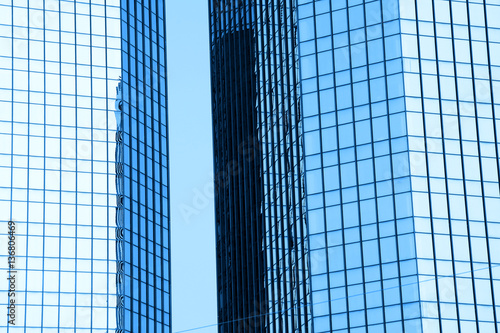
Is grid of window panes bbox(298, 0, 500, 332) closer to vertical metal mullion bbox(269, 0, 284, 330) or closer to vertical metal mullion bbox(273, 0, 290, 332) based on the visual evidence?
vertical metal mullion bbox(273, 0, 290, 332)

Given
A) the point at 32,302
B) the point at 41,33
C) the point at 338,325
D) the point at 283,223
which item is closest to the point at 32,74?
the point at 41,33

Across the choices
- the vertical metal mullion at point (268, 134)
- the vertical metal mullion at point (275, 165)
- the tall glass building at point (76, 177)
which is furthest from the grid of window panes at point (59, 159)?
the vertical metal mullion at point (275, 165)

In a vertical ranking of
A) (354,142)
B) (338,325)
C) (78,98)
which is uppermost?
(78,98)

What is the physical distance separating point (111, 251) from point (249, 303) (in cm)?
2079

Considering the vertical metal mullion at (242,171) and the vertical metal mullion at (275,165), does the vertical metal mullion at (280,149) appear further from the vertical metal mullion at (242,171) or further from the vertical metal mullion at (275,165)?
the vertical metal mullion at (242,171)

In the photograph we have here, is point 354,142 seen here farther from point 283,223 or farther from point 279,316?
point 279,316

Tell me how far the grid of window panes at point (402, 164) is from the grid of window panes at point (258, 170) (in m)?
4.62

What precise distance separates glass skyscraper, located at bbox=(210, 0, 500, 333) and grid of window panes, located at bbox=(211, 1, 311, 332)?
22.7 inches

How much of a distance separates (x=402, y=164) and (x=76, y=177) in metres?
36.9

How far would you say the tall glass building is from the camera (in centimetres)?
10800

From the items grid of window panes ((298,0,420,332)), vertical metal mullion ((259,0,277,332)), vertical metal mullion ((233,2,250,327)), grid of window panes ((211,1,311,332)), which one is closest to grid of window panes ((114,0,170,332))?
vertical metal mullion ((233,2,250,327))

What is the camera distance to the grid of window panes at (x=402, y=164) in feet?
324

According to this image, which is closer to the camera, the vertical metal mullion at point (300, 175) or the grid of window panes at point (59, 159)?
the vertical metal mullion at point (300, 175)

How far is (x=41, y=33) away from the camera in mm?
116312
